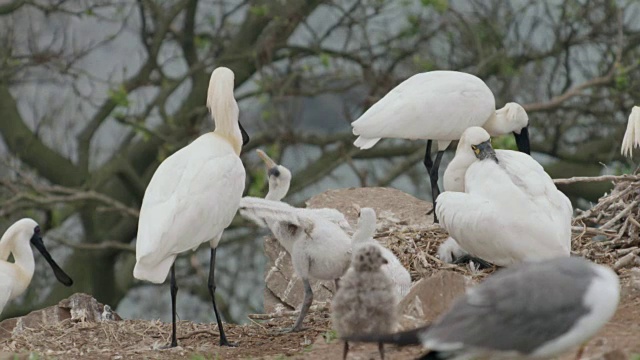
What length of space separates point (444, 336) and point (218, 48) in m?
11.6

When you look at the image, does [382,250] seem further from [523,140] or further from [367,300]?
[523,140]

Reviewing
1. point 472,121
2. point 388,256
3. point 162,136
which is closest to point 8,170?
point 162,136

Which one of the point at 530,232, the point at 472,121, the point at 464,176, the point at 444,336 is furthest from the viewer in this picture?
the point at 472,121

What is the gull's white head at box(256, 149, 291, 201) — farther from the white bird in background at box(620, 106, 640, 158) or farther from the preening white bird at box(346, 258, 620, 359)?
the preening white bird at box(346, 258, 620, 359)

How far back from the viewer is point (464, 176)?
959 cm

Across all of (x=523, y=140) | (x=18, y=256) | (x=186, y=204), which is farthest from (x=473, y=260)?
(x=18, y=256)

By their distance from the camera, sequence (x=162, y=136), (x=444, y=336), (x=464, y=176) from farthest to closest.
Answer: (x=162, y=136)
(x=464, y=176)
(x=444, y=336)

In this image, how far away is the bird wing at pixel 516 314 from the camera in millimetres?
5219

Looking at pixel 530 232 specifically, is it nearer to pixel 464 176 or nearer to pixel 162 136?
pixel 464 176

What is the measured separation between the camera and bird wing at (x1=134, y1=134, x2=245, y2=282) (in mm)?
8195

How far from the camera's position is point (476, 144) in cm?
939

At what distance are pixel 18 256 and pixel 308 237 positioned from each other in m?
4.40

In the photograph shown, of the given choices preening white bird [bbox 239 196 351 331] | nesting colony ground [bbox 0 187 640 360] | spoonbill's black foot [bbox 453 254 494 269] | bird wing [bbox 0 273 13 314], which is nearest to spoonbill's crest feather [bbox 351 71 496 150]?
nesting colony ground [bbox 0 187 640 360]

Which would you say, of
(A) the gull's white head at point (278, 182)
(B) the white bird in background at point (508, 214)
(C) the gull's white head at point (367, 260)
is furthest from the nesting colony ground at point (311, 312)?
(A) the gull's white head at point (278, 182)
